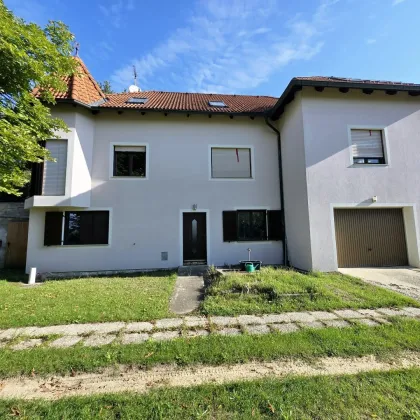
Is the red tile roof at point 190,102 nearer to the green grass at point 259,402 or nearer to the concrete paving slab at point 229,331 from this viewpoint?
the concrete paving slab at point 229,331

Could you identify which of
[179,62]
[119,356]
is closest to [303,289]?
[119,356]

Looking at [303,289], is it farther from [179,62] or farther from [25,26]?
[179,62]

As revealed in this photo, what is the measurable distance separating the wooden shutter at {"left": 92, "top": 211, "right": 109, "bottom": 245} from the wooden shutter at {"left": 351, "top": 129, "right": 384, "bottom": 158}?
944 cm

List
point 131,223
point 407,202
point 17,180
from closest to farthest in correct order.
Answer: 1. point 17,180
2. point 407,202
3. point 131,223

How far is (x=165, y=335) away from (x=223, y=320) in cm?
107

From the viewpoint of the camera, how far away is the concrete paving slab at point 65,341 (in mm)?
3283

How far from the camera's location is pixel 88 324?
13.1 ft

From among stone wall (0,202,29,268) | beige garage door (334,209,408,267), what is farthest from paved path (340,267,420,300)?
stone wall (0,202,29,268)

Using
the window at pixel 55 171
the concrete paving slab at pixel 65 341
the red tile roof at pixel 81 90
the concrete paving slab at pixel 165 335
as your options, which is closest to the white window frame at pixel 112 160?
the window at pixel 55 171

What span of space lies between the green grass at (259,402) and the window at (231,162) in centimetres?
785

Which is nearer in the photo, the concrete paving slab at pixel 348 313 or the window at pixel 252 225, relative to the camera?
the concrete paving slab at pixel 348 313

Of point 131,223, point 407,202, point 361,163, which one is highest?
point 361,163

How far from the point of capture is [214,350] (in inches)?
119

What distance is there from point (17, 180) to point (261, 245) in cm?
796
